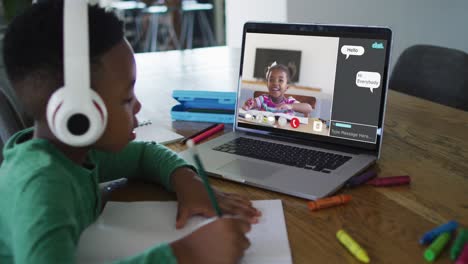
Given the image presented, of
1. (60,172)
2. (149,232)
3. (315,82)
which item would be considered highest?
(315,82)

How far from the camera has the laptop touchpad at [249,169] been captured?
0.93 m

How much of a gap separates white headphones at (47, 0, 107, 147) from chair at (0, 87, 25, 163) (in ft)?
1.92

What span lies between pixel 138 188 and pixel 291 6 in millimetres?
2222

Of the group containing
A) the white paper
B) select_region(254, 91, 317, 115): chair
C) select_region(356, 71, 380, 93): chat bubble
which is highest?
select_region(356, 71, 380, 93): chat bubble

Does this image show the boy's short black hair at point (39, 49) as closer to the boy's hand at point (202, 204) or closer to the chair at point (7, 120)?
the boy's hand at point (202, 204)

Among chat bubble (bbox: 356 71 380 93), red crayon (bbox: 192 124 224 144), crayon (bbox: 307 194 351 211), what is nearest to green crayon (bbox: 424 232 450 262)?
crayon (bbox: 307 194 351 211)

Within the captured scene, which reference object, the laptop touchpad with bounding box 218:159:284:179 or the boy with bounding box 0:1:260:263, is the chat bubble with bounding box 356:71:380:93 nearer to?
the laptop touchpad with bounding box 218:159:284:179

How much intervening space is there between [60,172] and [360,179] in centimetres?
51

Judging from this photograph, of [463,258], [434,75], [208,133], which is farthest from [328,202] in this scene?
[434,75]

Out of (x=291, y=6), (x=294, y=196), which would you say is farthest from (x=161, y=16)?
(x=294, y=196)

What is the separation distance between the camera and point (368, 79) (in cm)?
100

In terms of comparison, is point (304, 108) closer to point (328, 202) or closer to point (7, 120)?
point (328, 202)

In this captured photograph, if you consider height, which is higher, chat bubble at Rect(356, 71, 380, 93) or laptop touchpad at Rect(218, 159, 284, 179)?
chat bubble at Rect(356, 71, 380, 93)

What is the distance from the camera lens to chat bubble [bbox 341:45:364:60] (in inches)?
40.1
